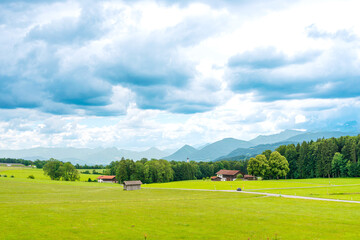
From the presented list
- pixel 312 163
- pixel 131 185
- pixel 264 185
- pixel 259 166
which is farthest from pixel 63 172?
pixel 312 163

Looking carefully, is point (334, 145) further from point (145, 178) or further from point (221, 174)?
point (145, 178)

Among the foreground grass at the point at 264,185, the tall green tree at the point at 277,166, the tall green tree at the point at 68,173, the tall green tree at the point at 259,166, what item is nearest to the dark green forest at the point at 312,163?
the tall green tree at the point at 277,166

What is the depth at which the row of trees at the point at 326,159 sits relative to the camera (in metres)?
133

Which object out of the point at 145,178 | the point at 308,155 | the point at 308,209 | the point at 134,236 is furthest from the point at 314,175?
the point at 134,236

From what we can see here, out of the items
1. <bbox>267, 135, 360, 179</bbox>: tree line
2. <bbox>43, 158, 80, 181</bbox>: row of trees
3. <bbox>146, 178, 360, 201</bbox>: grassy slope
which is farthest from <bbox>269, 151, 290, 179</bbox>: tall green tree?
<bbox>43, 158, 80, 181</bbox>: row of trees

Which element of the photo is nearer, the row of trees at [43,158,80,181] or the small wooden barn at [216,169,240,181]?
the row of trees at [43,158,80,181]

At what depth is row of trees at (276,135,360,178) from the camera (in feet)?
436

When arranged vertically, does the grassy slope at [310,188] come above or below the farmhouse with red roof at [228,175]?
above

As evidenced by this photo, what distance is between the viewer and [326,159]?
140125mm

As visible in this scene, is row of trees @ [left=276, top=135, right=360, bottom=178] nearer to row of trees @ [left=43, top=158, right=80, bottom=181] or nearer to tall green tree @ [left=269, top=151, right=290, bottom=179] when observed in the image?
tall green tree @ [left=269, top=151, right=290, bottom=179]

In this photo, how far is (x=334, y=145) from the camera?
143 metres

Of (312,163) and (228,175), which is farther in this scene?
(228,175)

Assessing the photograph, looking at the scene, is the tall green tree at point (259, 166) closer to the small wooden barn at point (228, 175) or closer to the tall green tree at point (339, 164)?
the tall green tree at point (339, 164)

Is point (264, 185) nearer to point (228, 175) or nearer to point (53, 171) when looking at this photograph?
point (228, 175)
